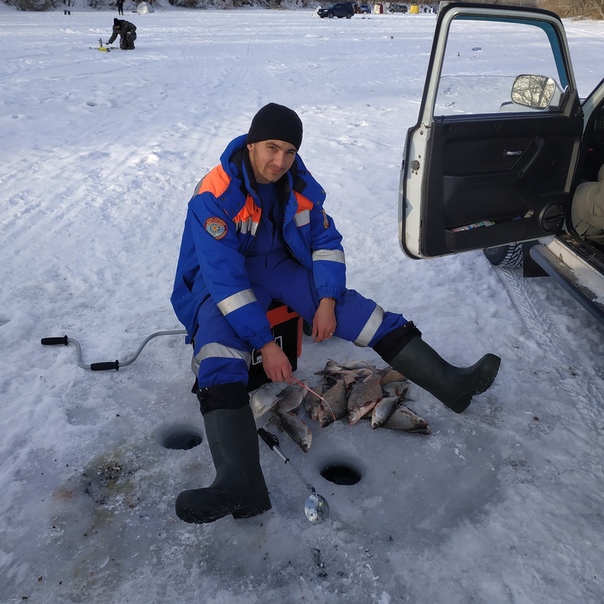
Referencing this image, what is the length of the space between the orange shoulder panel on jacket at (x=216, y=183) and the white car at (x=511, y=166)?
1.05 metres

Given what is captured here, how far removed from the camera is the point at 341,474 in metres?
2.62

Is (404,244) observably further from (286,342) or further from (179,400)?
(179,400)

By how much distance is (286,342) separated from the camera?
3.07 meters

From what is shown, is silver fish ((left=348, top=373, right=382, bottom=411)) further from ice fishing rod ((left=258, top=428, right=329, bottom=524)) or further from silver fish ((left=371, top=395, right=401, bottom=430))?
ice fishing rod ((left=258, top=428, right=329, bottom=524))

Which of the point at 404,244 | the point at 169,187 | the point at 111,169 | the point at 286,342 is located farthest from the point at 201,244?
the point at 111,169

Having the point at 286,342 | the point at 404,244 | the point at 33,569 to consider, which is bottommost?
the point at 33,569

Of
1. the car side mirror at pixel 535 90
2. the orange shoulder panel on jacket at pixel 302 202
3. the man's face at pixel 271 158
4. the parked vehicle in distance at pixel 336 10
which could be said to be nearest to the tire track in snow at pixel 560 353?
the car side mirror at pixel 535 90

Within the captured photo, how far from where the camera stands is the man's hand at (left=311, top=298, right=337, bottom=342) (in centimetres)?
277

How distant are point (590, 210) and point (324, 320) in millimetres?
1801

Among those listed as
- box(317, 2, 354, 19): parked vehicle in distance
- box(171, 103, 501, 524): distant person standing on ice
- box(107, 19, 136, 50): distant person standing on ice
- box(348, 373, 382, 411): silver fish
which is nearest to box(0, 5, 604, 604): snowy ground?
box(348, 373, 382, 411): silver fish

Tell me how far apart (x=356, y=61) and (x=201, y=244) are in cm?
1414

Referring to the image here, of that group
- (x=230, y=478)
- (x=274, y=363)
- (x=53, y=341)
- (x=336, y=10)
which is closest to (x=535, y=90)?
(x=274, y=363)

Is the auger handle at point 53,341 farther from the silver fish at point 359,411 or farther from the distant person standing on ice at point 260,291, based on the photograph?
the silver fish at point 359,411

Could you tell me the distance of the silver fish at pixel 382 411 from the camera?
9.04 feet
